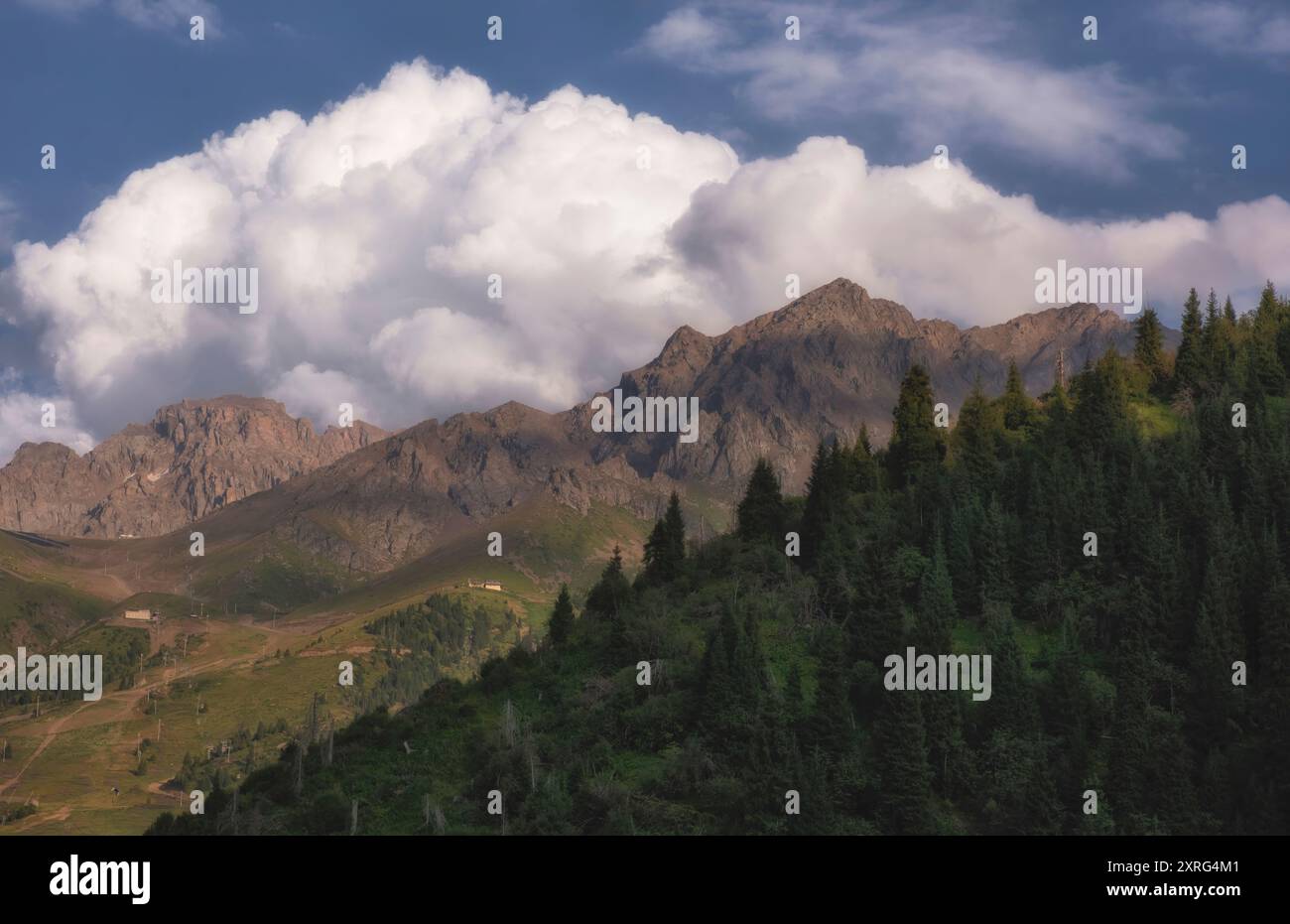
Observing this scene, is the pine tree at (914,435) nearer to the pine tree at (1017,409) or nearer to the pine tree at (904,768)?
the pine tree at (1017,409)

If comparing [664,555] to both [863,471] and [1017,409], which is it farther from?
[1017,409]

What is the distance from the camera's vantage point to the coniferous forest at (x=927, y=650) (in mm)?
89750

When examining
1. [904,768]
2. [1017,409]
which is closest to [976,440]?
[1017,409]

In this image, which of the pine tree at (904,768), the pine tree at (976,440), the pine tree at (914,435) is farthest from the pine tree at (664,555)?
the pine tree at (904,768)

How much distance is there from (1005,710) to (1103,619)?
19375 millimetres

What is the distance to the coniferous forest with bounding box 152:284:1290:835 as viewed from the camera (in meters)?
89.8

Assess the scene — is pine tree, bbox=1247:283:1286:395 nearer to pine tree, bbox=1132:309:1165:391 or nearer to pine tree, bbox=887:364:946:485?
pine tree, bbox=1132:309:1165:391

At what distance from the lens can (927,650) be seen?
99688 mm

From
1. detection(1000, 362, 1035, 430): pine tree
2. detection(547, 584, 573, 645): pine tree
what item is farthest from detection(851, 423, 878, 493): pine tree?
detection(547, 584, 573, 645): pine tree

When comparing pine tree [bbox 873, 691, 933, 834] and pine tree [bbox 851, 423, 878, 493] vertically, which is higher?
pine tree [bbox 851, 423, 878, 493]

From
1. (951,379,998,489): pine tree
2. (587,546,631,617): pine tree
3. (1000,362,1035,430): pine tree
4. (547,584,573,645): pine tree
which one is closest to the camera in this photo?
(951,379,998,489): pine tree

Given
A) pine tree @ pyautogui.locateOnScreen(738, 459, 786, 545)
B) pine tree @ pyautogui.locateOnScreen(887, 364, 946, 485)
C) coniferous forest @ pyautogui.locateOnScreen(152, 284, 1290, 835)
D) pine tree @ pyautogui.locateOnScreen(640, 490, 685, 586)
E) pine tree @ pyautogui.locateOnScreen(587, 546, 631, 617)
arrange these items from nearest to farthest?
coniferous forest @ pyautogui.locateOnScreen(152, 284, 1290, 835) < pine tree @ pyautogui.locateOnScreen(587, 546, 631, 617) < pine tree @ pyautogui.locateOnScreen(640, 490, 685, 586) < pine tree @ pyautogui.locateOnScreen(738, 459, 786, 545) < pine tree @ pyautogui.locateOnScreen(887, 364, 946, 485)

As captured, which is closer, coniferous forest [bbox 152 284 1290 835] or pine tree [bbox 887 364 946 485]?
coniferous forest [bbox 152 284 1290 835]
